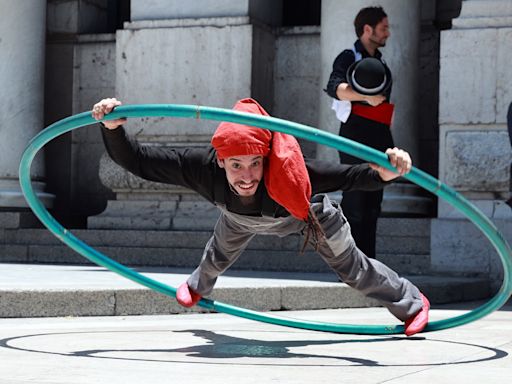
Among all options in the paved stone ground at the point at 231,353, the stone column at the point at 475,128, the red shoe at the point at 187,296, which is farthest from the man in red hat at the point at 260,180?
the stone column at the point at 475,128

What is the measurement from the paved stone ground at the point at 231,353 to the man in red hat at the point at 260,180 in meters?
0.46

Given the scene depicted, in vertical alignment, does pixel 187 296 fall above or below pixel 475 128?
below

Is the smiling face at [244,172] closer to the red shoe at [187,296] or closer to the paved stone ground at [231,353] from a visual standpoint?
the paved stone ground at [231,353]

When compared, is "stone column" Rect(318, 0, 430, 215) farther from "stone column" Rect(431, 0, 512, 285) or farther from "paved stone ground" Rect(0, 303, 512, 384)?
"paved stone ground" Rect(0, 303, 512, 384)

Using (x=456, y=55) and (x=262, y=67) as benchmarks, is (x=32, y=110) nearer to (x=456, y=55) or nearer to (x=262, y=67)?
(x=262, y=67)

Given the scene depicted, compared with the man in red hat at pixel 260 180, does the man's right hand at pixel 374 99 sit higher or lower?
higher

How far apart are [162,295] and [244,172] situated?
2815 mm

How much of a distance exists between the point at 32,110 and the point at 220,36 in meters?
2.42

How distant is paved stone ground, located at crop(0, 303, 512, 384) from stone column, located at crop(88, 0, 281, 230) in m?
4.17

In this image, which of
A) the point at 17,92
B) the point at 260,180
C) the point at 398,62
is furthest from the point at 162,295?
the point at 17,92

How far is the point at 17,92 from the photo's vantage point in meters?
12.9

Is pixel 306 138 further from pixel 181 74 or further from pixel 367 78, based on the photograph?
pixel 181 74

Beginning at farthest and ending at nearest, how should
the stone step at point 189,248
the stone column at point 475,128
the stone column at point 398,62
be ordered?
the stone column at point 398,62 → the stone step at point 189,248 → the stone column at point 475,128

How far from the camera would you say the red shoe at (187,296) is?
6.52 meters
